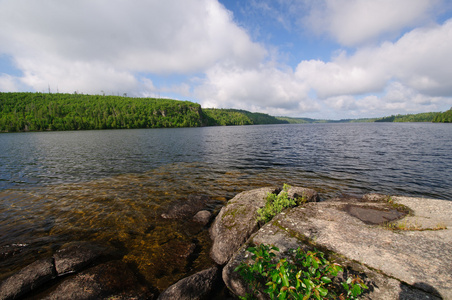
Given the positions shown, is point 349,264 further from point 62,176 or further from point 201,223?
point 62,176

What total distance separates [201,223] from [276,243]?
5107 millimetres

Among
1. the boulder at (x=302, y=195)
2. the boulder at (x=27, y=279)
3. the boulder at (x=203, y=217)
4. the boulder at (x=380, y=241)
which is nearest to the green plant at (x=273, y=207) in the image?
the boulder at (x=380, y=241)

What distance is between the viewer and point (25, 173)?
19.7m

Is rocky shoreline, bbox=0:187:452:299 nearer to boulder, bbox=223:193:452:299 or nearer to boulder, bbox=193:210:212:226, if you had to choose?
boulder, bbox=223:193:452:299

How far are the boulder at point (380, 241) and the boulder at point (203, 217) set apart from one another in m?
4.07

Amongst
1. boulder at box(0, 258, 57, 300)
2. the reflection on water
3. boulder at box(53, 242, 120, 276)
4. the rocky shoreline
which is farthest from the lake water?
boulder at box(0, 258, 57, 300)

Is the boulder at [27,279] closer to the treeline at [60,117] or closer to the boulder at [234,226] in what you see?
the boulder at [234,226]

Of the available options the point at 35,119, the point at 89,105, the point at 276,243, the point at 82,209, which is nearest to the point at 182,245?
the point at 276,243

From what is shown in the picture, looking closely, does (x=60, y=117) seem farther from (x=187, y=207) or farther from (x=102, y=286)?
(x=102, y=286)

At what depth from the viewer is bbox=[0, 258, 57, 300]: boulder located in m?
5.61

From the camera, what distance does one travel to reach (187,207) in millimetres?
11695

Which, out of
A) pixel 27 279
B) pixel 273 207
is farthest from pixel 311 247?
pixel 27 279

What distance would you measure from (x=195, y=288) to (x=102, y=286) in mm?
2953

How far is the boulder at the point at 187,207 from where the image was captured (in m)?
11.0
